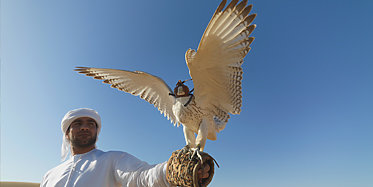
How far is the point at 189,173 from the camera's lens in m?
0.90

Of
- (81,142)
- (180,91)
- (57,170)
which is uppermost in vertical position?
(180,91)

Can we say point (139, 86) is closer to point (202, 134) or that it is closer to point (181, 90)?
point (181, 90)

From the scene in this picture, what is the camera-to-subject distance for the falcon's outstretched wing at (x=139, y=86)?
239 cm

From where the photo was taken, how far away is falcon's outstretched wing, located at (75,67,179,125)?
2.39 metres

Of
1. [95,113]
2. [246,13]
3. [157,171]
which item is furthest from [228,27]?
[95,113]

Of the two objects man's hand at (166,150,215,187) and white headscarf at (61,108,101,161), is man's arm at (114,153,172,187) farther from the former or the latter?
white headscarf at (61,108,101,161)

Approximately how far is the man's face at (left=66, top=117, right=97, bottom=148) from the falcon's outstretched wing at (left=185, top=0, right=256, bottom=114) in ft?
3.18

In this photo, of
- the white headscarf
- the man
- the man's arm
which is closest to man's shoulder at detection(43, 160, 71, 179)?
the man

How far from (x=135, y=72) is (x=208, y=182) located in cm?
170

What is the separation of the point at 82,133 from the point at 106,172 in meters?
0.48

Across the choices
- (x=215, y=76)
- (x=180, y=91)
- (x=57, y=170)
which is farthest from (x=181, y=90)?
(x=57, y=170)

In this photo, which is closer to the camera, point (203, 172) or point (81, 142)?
point (203, 172)

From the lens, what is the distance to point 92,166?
1414 millimetres

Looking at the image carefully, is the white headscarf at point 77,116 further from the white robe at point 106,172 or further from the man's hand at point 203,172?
the man's hand at point 203,172
